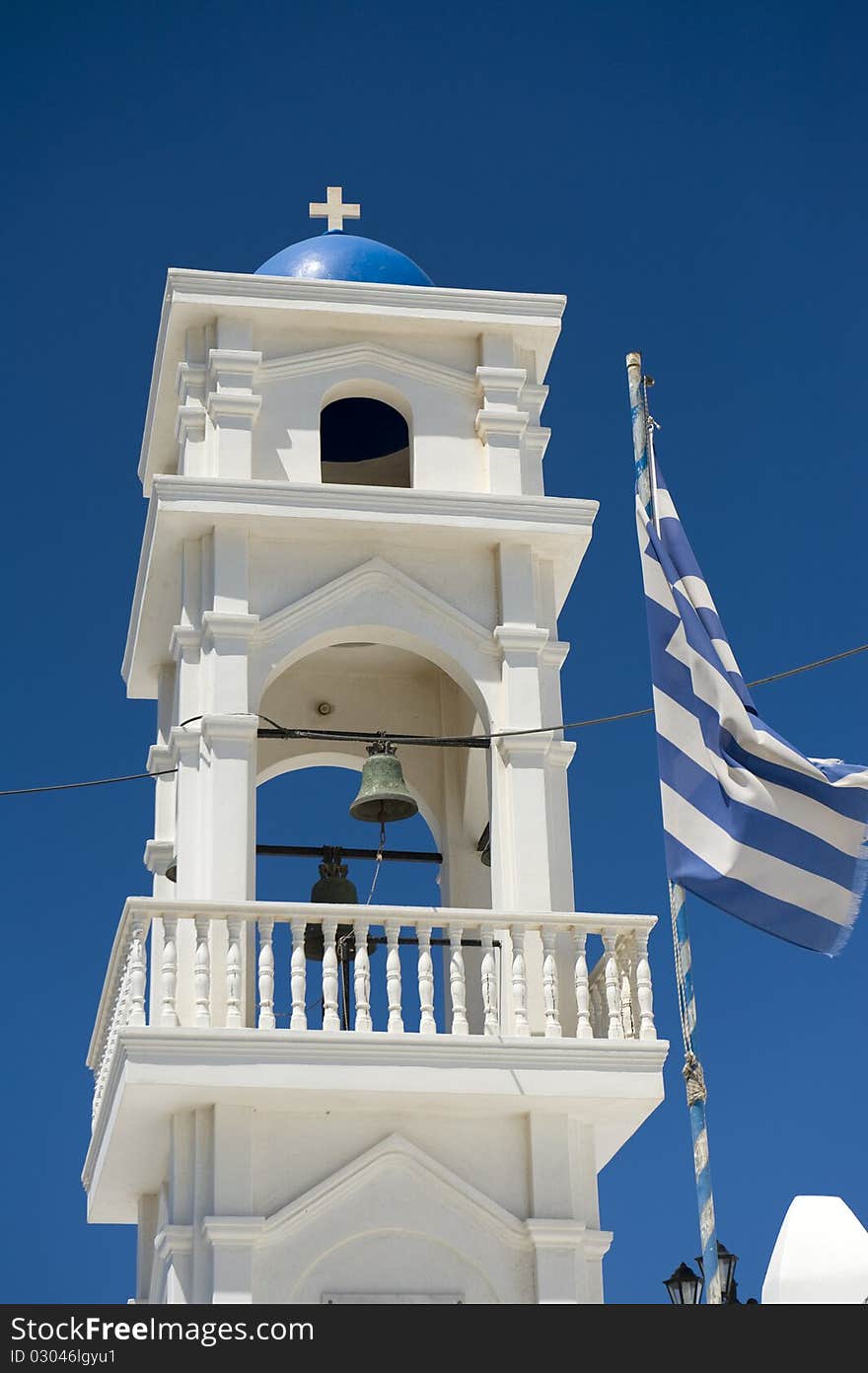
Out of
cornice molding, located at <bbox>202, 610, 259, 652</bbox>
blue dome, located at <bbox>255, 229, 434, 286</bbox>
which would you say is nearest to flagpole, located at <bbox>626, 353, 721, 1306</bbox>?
cornice molding, located at <bbox>202, 610, 259, 652</bbox>

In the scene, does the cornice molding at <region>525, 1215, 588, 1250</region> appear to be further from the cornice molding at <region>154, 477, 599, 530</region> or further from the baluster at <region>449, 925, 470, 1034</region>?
the cornice molding at <region>154, 477, 599, 530</region>

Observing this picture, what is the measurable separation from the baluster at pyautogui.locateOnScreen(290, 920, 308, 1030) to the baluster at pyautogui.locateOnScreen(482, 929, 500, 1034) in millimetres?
1200

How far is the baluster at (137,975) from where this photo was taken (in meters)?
16.1

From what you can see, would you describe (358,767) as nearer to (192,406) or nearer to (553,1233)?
(192,406)

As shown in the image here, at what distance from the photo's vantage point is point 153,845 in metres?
19.1

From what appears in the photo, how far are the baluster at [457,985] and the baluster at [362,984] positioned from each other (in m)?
0.55

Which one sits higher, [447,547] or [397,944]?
[447,547]

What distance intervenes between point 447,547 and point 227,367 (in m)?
2.10

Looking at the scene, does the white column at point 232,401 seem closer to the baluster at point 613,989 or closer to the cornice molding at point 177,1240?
the baluster at point 613,989

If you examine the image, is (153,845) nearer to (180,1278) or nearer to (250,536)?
(250,536)

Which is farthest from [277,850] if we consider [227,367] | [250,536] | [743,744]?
[743,744]

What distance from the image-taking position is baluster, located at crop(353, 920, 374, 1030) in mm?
16328

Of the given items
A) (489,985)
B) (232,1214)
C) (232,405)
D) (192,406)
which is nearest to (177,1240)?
(232,1214)

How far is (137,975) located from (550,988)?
8.74ft
